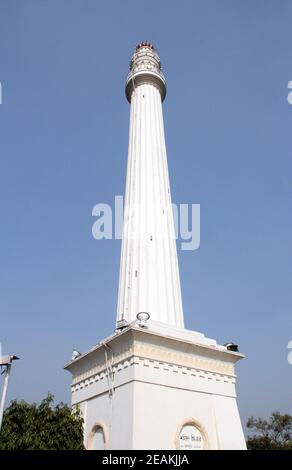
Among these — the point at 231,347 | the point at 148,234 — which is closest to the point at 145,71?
the point at 148,234

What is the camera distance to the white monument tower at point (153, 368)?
12336 millimetres

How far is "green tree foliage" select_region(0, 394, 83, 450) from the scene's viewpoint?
1224 cm

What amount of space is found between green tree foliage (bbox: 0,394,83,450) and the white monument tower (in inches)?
31.6

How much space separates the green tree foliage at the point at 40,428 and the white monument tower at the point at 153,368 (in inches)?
31.6

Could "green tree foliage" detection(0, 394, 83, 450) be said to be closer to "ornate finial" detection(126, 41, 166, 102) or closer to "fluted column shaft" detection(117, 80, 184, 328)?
"fluted column shaft" detection(117, 80, 184, 328)

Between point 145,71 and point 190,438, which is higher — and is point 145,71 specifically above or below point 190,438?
above

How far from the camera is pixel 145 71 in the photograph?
24156 mm

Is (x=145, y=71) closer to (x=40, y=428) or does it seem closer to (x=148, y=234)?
(x=148, y=234)

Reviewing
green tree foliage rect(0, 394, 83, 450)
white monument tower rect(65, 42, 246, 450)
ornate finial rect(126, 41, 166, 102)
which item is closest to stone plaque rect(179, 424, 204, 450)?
white monument tower rect(65, 42, 246, 450)

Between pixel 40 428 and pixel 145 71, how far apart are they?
784 inches

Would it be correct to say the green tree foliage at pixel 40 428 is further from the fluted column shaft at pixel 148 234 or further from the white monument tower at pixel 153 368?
the fluted column shaft at pixel 148 234

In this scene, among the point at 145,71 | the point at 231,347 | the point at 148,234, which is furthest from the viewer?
the point at 145,71

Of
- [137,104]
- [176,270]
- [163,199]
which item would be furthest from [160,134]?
[176,270]
